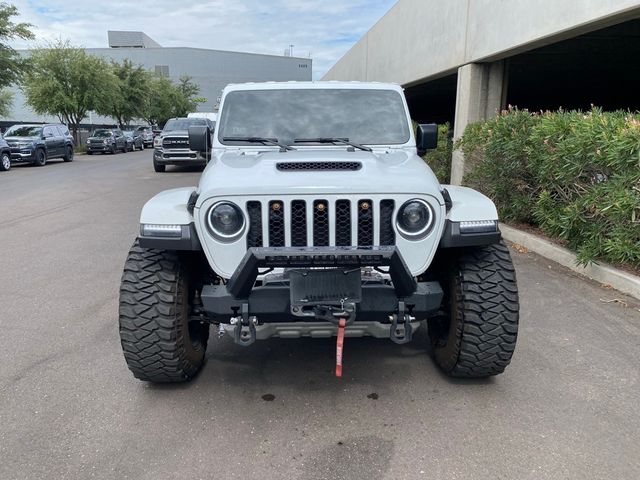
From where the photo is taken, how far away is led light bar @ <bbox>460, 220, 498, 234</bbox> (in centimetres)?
304

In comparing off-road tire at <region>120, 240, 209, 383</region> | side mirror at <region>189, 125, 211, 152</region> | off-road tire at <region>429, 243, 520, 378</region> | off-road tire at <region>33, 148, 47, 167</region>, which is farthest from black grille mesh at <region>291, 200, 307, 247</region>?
off-road tire at <region>33, 148, 47, 167</region>

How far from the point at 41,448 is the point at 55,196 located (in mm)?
11340

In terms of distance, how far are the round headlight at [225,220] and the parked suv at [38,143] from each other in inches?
844

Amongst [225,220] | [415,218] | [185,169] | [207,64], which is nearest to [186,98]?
[207,64]

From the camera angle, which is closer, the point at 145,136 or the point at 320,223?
the point at 320,223

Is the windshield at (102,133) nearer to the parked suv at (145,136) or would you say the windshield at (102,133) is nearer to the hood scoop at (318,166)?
the parked suv at (145,136)

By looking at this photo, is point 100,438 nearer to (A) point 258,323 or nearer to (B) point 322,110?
(A) point 258,323

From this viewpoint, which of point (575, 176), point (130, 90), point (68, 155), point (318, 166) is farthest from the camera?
point (130, 90)

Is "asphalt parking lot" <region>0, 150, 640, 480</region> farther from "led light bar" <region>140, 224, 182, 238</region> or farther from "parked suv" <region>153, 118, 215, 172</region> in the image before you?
"parked suv" <region>153, 118, 215, 172</region>

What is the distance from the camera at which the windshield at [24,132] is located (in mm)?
21875

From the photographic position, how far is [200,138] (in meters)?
4.32

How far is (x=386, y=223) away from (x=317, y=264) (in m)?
0.53

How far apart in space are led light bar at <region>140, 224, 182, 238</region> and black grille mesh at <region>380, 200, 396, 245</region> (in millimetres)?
1143

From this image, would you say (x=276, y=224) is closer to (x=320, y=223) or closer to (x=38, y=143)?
(x=320, y=223)
